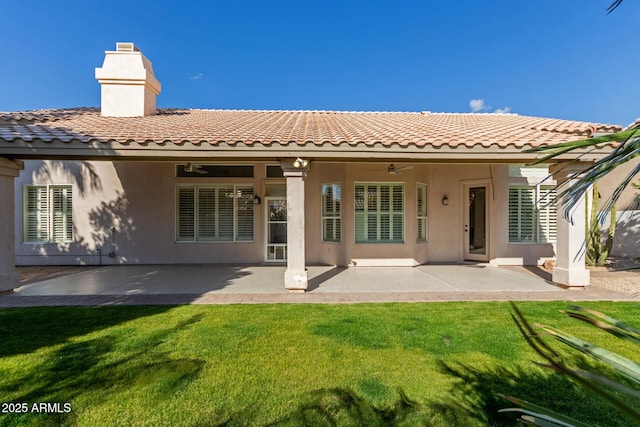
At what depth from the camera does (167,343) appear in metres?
4.59

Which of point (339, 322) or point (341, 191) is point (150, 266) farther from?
point (339, 322)

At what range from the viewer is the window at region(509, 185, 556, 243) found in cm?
1092

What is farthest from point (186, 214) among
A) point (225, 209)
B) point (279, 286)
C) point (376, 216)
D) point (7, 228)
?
point (376, 216)

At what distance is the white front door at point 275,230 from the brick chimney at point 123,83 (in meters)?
6.03

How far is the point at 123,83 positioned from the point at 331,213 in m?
9.19

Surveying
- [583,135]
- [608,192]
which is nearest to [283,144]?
[583,135]

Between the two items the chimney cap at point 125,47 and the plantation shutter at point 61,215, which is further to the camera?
the chimney cap at point 125,47

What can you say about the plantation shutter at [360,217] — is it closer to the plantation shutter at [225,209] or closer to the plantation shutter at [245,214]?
the plantation shutter at [245,214]

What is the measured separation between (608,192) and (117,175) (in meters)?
18.6

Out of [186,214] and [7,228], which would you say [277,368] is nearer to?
[7,228]

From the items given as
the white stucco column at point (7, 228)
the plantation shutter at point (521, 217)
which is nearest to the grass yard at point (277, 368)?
the white stucco column at point (7, 228)

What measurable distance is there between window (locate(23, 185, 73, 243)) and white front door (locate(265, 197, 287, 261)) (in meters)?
6.95

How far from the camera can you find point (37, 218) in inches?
440

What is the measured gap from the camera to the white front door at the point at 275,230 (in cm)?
1152
